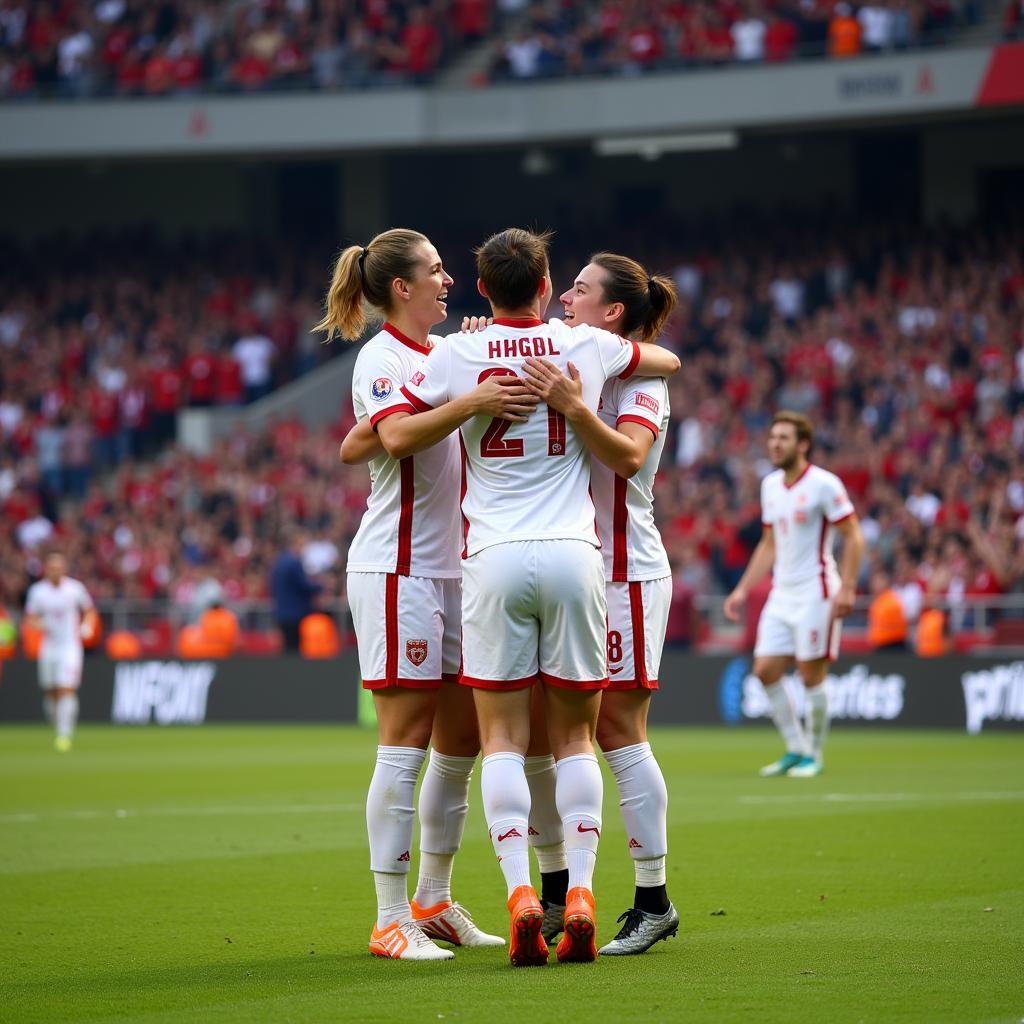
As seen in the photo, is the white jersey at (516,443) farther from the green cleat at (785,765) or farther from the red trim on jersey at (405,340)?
the green cleat at (785,765)

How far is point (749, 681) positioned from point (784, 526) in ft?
24.3

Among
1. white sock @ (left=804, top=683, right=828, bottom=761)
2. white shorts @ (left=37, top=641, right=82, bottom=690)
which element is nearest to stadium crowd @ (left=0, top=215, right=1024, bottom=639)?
white shorts @ (left=37, top=641, right=82, bottom=690)

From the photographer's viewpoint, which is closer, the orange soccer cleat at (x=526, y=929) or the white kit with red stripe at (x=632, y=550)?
the orange soccer cleat at (x=526, y=929)

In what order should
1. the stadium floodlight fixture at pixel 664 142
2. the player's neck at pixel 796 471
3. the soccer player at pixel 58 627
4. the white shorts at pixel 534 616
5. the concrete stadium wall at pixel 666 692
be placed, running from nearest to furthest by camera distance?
the white shorts at pixel 534 616 < the player's neck at pixel 796 471 < the concrete stadium wall at pixel 666 692 < the soccer player at pixel 58 627 < the stadium floodlight fixture at pixel 664 142

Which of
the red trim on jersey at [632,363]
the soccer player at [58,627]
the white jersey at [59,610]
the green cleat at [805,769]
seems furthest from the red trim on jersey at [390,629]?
the white jersey at [59,610]

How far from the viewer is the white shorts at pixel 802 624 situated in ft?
47.6

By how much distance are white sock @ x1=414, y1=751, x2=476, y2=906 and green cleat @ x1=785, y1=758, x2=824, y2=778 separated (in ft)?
26.5

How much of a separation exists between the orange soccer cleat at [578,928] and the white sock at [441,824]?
2.45ft

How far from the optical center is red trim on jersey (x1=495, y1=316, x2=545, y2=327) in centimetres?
653

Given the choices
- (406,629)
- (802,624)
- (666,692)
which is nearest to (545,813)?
(406,629)

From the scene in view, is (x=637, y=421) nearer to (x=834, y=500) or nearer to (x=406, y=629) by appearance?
(x=406, y=629)

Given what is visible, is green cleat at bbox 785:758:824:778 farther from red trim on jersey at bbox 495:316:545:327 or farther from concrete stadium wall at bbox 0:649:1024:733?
red trim on jersey at bbox 495:316:545:327

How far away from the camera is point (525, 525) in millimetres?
6379

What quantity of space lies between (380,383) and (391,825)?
1.58m
